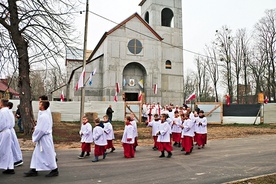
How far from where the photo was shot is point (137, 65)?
34969 mm

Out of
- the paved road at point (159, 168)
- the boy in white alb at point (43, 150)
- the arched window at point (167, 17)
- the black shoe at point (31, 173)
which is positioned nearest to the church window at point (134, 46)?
the arched window at point (167, 17)

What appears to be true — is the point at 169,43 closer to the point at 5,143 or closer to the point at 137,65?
the point at 137,65

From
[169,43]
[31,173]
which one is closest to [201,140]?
[31,173]

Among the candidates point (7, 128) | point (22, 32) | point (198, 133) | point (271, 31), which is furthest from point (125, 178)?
point (271, 31)

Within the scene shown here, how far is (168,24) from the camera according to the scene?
41.0 meters

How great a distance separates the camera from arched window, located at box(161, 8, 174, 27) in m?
39.4

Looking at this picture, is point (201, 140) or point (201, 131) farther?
point (201, 131)

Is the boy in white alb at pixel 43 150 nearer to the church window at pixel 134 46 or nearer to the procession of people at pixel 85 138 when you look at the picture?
the procession of people at pixel 85 138

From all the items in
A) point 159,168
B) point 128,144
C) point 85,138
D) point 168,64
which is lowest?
point 159,168

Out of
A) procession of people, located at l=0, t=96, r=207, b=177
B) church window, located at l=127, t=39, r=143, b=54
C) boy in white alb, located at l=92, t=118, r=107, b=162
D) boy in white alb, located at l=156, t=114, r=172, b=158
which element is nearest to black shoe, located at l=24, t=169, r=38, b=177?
procession of people, located at l=0, t=96, r=207, b=177

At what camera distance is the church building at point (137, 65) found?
33.0 m

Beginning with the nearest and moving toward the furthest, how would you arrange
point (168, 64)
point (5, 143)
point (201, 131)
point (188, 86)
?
point (5, 143) → point (201, 131) → point (168, 64) → point (188, 86)

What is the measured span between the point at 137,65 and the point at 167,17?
10.6 m

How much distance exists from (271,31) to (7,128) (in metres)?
43.4
